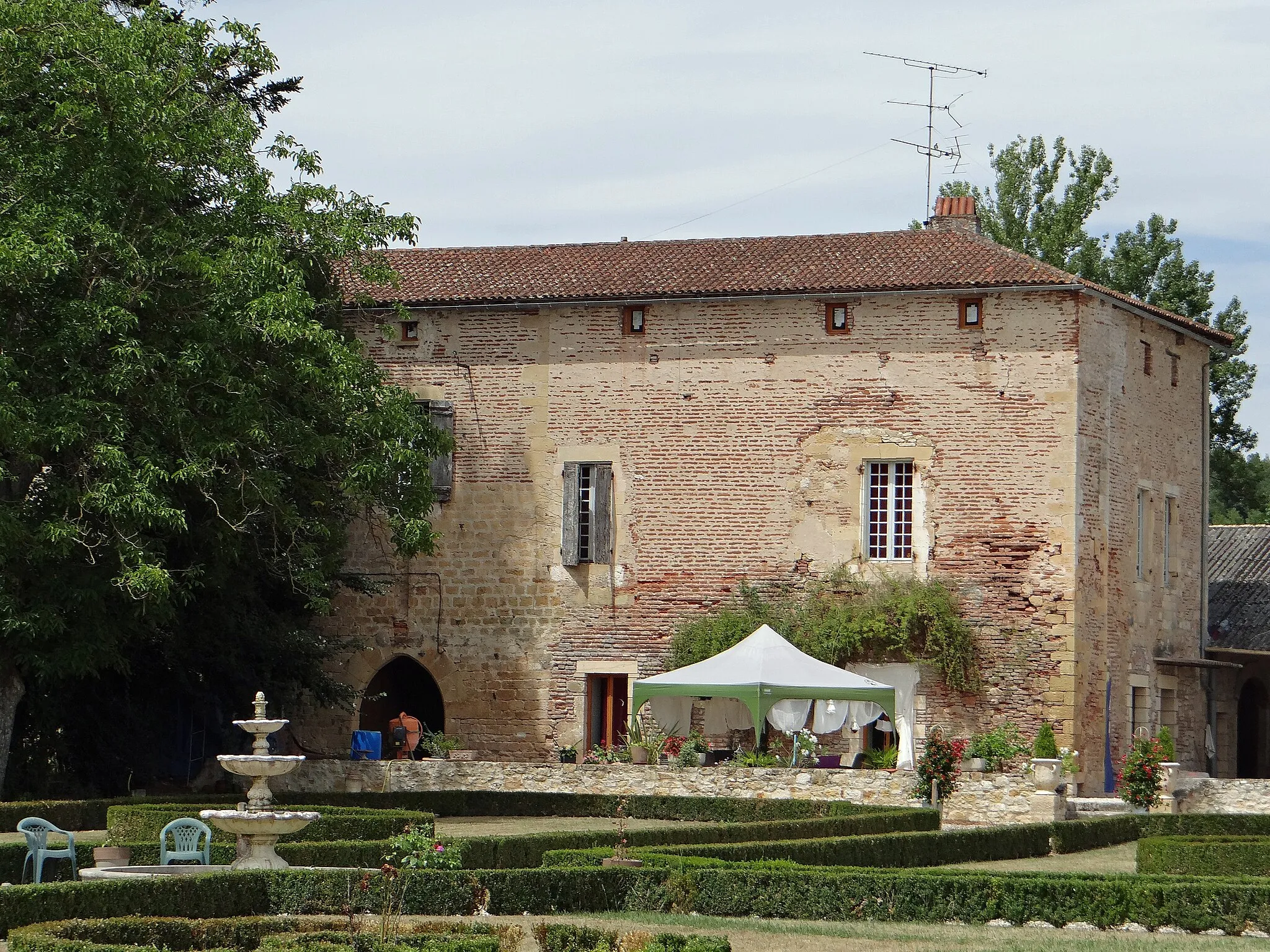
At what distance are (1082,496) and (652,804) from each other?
25.9 ft

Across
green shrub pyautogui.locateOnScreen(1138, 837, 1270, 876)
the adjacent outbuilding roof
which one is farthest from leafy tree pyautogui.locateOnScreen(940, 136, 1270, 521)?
green shrub pyautogui.locateOnScreen(1138, 837, 1270, 876)

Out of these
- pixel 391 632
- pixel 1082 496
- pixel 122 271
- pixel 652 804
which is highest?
pixel 122 271

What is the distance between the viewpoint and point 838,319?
2920 centimetres

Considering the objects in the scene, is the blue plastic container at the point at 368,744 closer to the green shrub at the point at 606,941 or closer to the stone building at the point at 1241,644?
the stone building at the point at 1241,644

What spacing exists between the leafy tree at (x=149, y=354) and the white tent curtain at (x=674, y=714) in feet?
17.8

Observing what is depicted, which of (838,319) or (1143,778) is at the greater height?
(838,319)

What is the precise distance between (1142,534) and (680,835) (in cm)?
1272

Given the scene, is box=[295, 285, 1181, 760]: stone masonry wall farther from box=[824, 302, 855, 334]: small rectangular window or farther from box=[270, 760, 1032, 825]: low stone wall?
box=[270, 760, 1032, 825]: low stone wall

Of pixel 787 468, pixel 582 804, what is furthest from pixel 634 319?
pixel 582 804

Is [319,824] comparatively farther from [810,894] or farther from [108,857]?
[810,894]

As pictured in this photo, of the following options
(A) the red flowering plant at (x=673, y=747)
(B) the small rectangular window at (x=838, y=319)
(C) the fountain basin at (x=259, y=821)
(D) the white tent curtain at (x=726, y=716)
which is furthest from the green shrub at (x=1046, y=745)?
(C) the fountain basin at (x=259, y=821)

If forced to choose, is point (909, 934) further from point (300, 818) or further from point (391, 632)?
point (391, 632)

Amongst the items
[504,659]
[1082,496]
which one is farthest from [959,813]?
[504,659]

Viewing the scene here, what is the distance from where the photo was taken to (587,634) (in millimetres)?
29938
